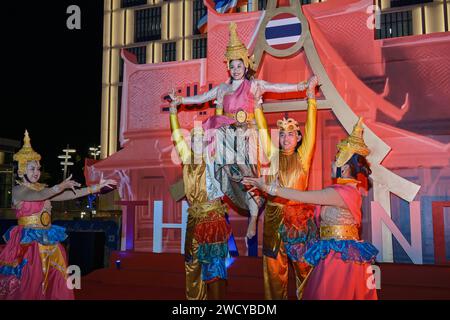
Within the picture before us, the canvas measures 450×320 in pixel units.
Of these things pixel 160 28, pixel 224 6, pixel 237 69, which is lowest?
pixel 237 69

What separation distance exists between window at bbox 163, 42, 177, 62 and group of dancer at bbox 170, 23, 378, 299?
735 inches

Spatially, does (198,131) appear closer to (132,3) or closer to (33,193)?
(33,193)

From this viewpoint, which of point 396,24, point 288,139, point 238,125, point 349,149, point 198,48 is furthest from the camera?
point 198,48

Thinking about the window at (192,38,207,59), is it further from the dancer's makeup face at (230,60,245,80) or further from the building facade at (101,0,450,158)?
the dancer's makeup face at (230,60,245,80)

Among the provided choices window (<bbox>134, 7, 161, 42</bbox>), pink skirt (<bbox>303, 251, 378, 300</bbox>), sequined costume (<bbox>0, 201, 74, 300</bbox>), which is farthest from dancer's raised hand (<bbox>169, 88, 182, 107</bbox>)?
window (<bbox>134, 7, 161, 42</bbox>)

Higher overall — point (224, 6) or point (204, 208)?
point (224, 6)

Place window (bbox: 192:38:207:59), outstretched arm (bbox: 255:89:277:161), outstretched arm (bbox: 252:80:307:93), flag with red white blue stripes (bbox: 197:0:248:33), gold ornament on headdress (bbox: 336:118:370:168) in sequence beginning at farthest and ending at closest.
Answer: window (bbox: 192:38:207:59) < flag with red white blue stripes (bbox: 197:0:248:33) < outstretched arm (bbox: 252:80:307:93) < outstretched arm (bbox: 255:89:277:161) < gold ornament on headdress (bbox: 336:118:370:168)

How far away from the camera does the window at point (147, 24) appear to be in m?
21.8

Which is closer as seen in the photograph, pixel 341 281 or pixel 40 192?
pixel 341 281

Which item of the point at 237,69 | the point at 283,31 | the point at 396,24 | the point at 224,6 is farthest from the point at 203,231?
the point at 396,24

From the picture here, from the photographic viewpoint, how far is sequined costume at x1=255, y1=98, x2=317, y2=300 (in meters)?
3.86

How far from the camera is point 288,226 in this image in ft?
12.7

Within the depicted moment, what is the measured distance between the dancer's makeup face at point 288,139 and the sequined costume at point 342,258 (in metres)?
0.96

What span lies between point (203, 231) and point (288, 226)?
71 centimetres
